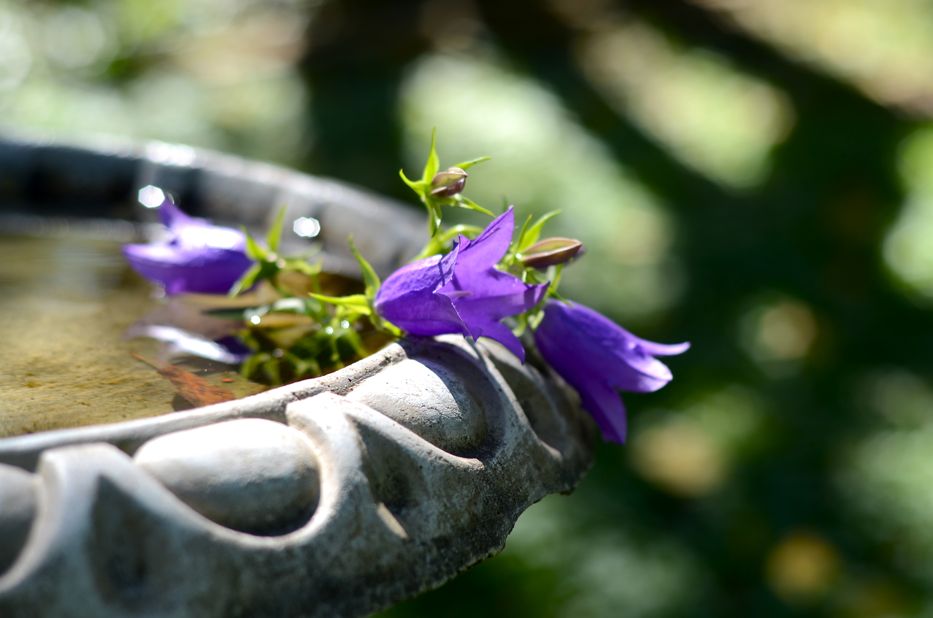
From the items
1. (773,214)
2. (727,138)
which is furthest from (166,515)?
(727,138)

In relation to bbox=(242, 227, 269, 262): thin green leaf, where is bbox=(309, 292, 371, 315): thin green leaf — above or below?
above

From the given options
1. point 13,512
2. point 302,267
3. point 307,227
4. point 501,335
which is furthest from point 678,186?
point 13,512

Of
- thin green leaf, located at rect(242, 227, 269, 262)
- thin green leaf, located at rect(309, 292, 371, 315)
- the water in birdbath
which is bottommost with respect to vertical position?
the water in birdbath

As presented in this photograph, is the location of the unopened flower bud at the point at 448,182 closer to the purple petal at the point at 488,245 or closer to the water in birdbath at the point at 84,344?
the purple petal at the point at 488,245

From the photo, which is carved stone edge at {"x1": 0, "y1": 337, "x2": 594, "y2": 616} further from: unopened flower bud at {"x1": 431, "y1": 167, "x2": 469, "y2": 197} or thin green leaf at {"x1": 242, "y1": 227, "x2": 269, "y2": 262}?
thin green leaf at {"x1": 242, "y1": 227, "x2": 269, "y2": 262}

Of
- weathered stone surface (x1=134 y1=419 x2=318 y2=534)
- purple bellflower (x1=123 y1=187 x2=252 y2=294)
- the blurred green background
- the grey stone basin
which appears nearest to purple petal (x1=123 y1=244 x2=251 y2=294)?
purple bellflower (x1=123 y1=187 x2=252 y2=294)

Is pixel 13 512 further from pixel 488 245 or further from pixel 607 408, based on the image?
pixel 607 408

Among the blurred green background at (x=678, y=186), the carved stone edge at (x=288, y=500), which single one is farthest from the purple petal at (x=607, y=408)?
the blurred green background at (x=678, y=186)
